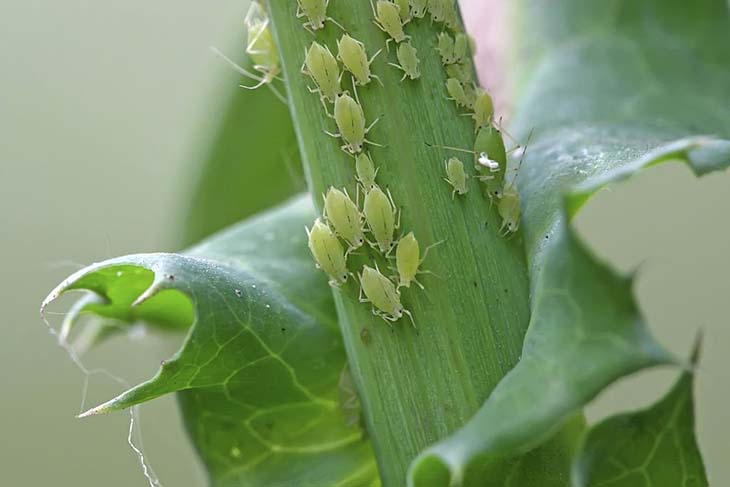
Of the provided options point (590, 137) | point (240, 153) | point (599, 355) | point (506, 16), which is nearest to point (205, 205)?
point (240, 153)

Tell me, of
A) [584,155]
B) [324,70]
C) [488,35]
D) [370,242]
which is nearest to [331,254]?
[370,242]

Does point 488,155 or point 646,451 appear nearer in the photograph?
point 646,451

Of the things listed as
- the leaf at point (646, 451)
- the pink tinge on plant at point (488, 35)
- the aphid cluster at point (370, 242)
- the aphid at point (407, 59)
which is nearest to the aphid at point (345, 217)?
the aphid cluster at point (370, 242)

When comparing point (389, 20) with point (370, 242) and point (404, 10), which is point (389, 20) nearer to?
point (404, 10)

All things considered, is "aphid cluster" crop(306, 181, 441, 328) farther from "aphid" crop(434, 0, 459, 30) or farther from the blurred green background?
the blurred green background

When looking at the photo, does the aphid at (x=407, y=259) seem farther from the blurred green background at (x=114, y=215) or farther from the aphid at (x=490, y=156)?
the blurred green background at (x=114, y=215)

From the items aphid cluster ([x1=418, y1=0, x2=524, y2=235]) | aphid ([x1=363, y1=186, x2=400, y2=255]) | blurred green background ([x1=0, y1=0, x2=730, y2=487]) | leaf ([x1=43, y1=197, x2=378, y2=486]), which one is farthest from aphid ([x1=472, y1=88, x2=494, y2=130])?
blurred green background ([x1=0, y1=0, x2=730, y2=487])
